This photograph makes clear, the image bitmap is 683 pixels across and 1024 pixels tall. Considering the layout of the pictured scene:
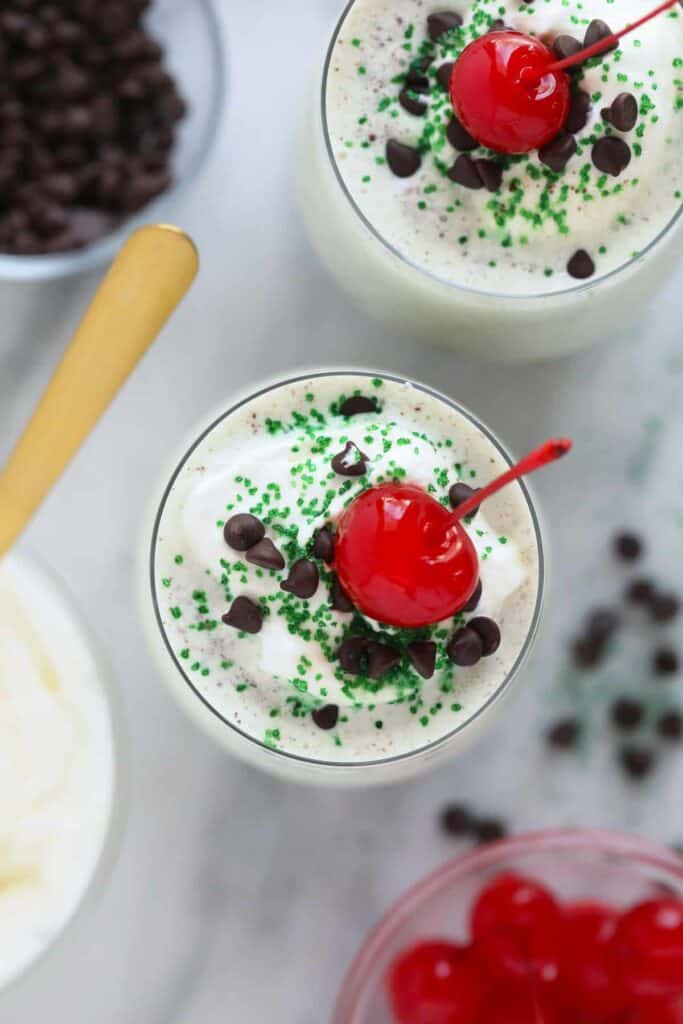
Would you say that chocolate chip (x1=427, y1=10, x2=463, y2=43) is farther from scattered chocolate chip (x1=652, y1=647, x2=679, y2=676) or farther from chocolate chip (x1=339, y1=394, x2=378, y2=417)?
scattered chocolate chip (x1=652, y1=647, x2=679, y2=676)

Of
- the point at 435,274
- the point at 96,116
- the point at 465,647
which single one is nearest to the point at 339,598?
the point at 465,647

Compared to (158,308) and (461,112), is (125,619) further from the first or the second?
(461,112)

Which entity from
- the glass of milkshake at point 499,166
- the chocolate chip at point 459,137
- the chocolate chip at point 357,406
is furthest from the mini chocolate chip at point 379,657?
the chocolate chip at point 459,137

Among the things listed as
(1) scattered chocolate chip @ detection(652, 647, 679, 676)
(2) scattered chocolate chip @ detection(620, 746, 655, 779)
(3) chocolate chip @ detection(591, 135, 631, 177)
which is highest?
(3) chocolate chip @ detection(591, 135, 631, 177)

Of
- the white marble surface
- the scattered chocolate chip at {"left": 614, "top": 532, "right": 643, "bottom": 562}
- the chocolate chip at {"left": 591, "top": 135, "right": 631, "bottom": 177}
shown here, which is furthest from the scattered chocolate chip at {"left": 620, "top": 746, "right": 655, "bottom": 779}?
the chocolate chip at {"left": 591, "top": 135, "right": 631, "bottom": 177}

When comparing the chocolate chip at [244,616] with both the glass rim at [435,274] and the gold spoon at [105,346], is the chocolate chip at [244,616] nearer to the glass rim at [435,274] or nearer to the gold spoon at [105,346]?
the gold spoon at [105,346]

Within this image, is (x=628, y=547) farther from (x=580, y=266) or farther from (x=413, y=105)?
(x=413, y=105)

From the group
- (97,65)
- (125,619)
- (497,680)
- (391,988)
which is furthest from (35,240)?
(391,988)
